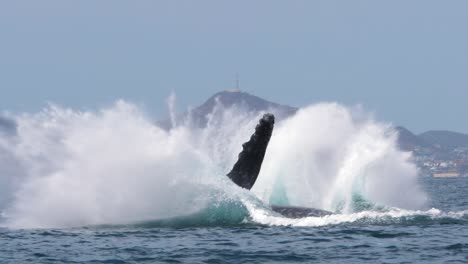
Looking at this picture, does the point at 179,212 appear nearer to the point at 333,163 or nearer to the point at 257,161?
the point at 257,161

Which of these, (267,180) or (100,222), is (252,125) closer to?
(267,180)

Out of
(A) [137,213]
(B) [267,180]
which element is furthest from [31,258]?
(B) [267,180]

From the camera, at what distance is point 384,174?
3794 centimetres

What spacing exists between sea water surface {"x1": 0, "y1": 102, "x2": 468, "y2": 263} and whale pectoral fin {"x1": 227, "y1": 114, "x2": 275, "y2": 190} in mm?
461

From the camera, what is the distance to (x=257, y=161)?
23812 mm

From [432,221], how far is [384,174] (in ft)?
46.7

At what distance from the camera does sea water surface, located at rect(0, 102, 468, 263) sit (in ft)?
Result: 59.6

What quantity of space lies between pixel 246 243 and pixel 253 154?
4759mm

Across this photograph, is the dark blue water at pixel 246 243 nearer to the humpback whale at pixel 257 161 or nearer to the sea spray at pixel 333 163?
the humpback whale at pixel 257 161

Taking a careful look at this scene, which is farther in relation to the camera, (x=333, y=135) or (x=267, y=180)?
(x=333, y=135)

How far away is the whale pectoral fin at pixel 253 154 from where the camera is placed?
2362 centimetres

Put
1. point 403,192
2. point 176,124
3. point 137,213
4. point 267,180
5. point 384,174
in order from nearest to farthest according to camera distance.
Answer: point 137,213 < point 176,124 < point 267,180 < point 384,174 < point 403,192

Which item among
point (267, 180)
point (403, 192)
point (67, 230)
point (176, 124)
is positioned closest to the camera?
point (67, 230)

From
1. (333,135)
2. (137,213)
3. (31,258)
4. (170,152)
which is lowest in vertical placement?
(31,258)
